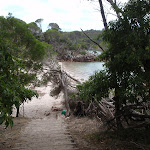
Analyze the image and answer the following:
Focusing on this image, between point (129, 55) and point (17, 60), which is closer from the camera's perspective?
point (129, 55)

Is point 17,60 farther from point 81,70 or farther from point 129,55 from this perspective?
point 81,70

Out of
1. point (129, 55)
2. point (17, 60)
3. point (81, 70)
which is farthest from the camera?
point (81, 70)

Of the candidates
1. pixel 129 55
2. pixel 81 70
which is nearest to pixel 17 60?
pixel 129 55

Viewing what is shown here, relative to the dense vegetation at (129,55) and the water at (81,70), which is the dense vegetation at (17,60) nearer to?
the dense vegetation at (129,55)

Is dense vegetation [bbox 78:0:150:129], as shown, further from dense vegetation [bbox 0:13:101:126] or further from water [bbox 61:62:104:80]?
water [bbox 61:62:104:80]

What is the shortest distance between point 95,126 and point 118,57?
3458mm

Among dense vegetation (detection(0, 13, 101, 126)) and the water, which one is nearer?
dense vegetation (detection(0, 13, 101, 126))

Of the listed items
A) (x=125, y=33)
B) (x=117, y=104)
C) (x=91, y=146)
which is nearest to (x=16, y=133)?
(x=91, y=146)

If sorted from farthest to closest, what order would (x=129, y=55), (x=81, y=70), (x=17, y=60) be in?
1. (x=81, y=70)
2. (x=17, y=60)
3. (x=129, y=55)

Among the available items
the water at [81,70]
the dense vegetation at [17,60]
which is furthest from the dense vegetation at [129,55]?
the water at [81,70]

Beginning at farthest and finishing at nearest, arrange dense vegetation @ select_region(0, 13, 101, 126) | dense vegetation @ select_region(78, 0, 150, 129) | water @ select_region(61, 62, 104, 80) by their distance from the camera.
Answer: water @ select_region(61, 62, 104, 80), dense vegetation @ select_region(78, 0, 150, 129), dense vegetation @ select_region(0, 13, 101, 126)

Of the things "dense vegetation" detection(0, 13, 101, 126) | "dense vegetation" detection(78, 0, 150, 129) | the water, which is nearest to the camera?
"dense vegetation" detection(0, 13, 101, 126)

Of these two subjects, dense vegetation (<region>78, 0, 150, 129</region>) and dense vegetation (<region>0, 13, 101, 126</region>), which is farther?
dense vegetation (<region>78, 0, 150, 129</region>)

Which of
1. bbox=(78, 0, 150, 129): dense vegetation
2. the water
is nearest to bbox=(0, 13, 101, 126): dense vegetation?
bbox=(78, 0, 150, 129): dense vegetation
